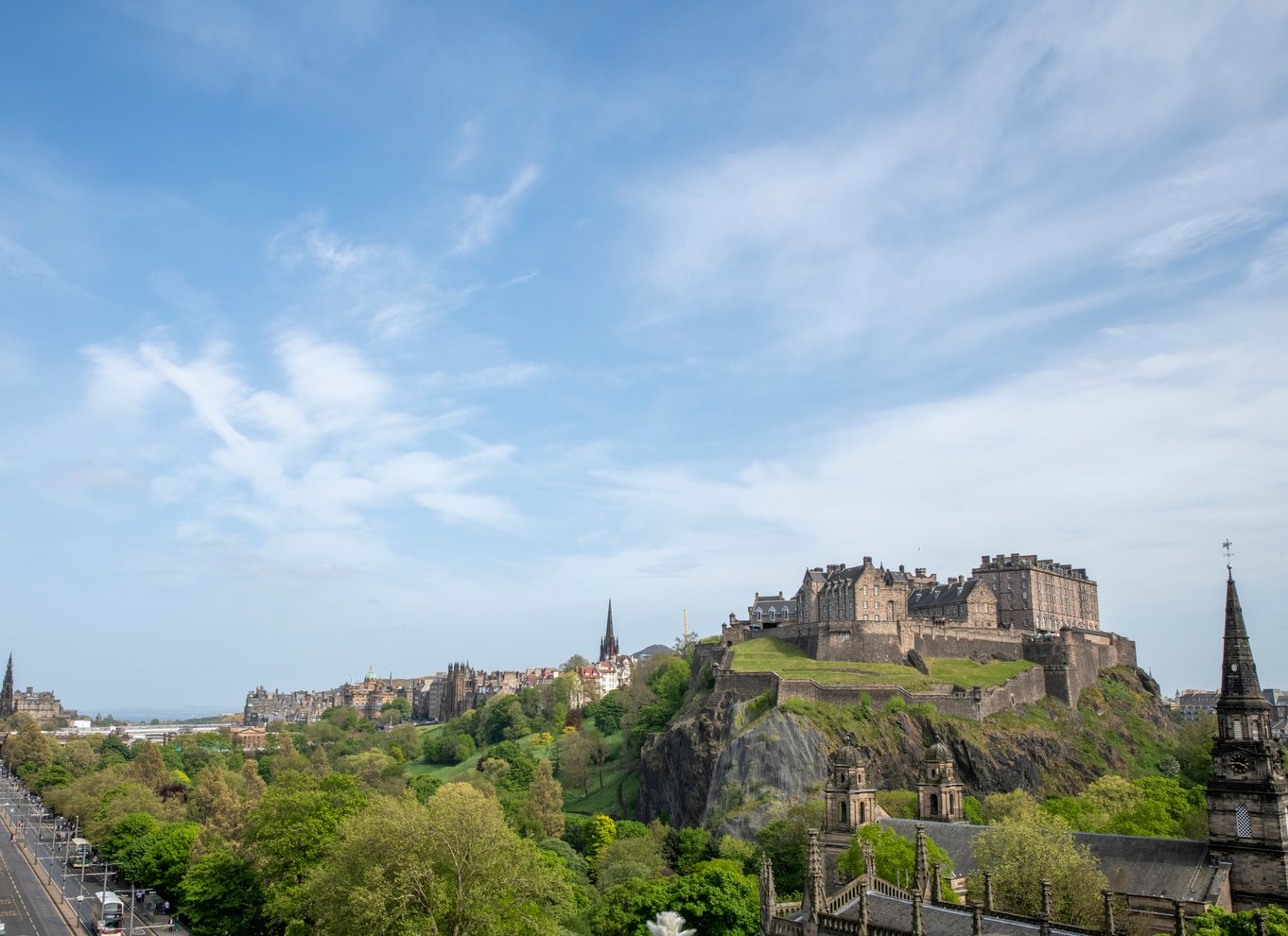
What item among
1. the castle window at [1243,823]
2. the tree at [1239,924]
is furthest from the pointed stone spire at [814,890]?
the castle window at [1243,823]

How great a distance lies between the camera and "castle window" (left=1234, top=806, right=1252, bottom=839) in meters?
45.4

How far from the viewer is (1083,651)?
118m

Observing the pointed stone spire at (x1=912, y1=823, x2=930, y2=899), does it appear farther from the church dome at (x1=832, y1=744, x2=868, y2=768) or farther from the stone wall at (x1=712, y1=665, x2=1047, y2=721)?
the stone wall at (x1=712, y1=665, x2=1047, y2=721)

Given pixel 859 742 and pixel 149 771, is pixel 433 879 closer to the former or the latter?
pixel 859 742

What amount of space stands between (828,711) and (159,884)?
199 feet

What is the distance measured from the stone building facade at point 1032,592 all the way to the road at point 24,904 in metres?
104

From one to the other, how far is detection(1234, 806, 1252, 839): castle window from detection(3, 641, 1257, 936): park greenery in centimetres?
702

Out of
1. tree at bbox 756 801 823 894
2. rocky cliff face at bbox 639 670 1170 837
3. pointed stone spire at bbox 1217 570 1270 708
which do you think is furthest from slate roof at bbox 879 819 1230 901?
rocky cliff face at bbox 639 670 1170 837

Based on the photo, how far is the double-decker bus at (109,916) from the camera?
A: 70.7 metres

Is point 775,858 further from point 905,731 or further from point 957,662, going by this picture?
point 957,662

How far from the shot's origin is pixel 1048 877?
44312 millimetres

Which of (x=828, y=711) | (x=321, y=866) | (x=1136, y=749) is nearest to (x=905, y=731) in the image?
(x=828, y=711)

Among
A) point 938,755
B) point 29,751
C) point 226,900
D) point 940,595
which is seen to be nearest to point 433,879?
point 226,900

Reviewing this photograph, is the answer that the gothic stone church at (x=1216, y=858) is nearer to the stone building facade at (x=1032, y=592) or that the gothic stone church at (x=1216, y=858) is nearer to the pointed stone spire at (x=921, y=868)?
the pointed stone spire at (x=921, y=868)
